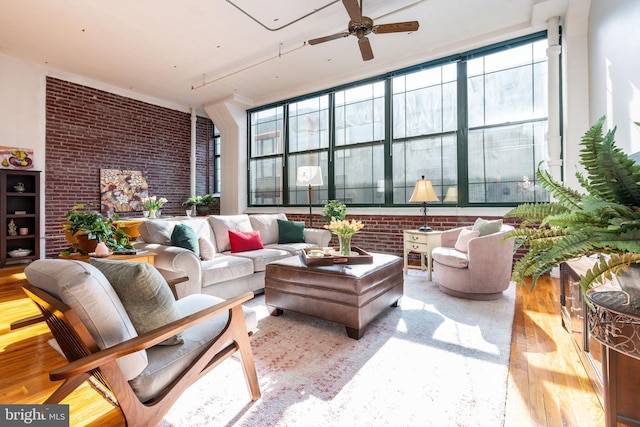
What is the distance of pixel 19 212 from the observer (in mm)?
4910

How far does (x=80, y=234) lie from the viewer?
2.60 metres

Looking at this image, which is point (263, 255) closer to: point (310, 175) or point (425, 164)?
point (310, 175)

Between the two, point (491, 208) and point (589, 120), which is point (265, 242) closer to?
point (491, 208)

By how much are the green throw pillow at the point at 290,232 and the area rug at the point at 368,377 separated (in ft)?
5.57

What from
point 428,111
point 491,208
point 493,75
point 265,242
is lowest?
point 265,242

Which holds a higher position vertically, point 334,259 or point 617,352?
point 334,259

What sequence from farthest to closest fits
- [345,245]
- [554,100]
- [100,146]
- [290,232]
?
[100,146] < [290,232] < [554,100] < [345,245]

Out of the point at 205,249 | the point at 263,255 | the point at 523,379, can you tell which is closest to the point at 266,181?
the point at 263,255

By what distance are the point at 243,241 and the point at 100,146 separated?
426 centimetres

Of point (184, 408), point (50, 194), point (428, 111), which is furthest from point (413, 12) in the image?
point (50, 194)

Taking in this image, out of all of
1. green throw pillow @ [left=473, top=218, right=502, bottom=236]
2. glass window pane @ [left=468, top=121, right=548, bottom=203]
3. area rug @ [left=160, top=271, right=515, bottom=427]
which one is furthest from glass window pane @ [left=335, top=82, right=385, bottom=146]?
area rug @ [left=160, top=271, right=515, bottom=427]

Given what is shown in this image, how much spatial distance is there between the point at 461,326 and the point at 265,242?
8.88 ft

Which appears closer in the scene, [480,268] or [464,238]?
[480,268]

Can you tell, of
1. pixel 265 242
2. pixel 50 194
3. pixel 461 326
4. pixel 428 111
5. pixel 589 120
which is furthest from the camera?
pixel 50 194
